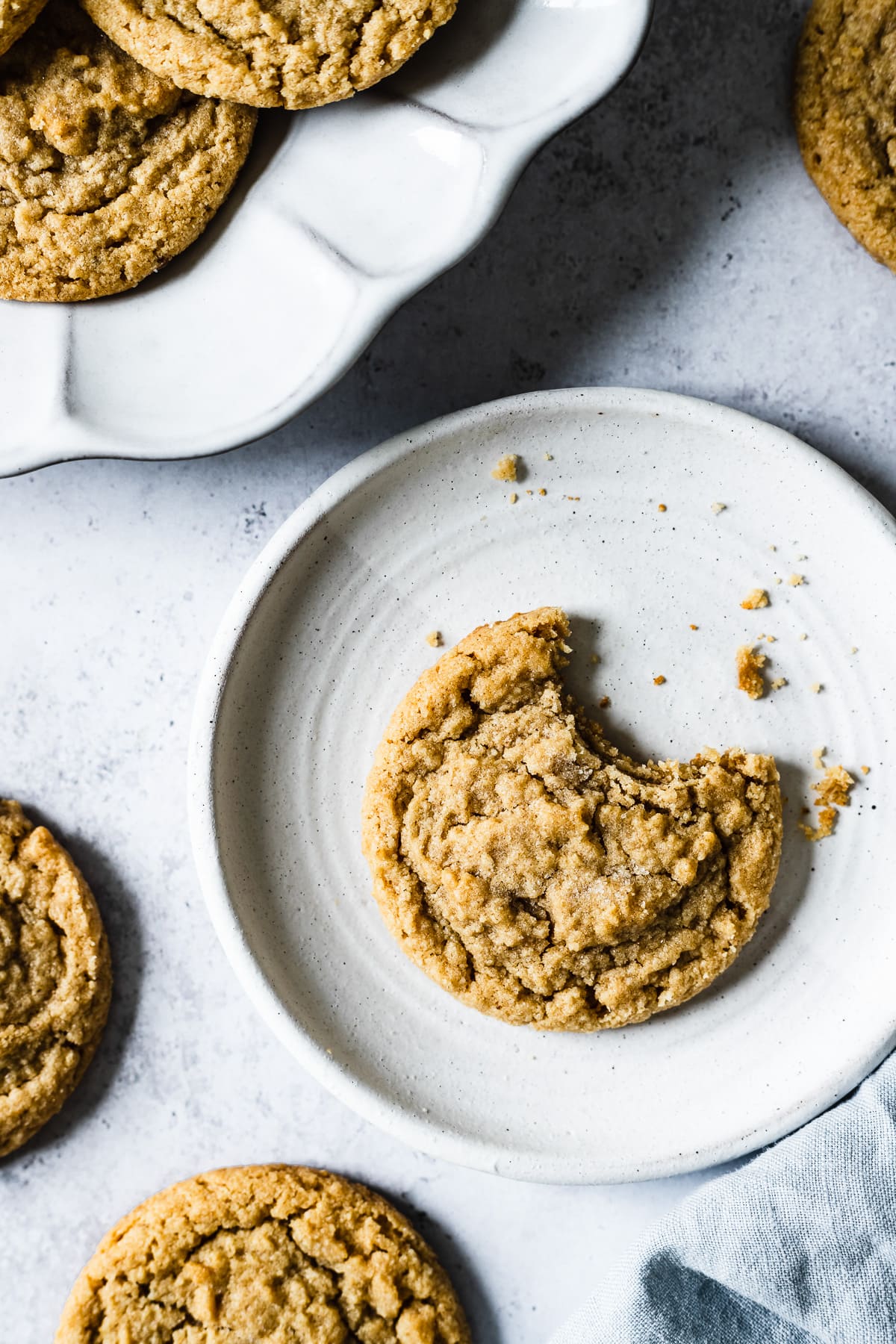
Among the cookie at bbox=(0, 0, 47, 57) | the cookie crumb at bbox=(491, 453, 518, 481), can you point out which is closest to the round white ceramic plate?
the cookie crumb at bbox=(491, 453, 518, 481)

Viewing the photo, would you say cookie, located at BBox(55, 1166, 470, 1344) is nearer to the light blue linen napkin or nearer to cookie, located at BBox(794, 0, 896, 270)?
the light blue linen napkin

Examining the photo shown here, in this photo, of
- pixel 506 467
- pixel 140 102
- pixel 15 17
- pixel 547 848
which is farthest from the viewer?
pixel 506 467

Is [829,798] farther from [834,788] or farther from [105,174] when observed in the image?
[105,174]

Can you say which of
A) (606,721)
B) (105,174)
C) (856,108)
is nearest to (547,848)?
(606,721)

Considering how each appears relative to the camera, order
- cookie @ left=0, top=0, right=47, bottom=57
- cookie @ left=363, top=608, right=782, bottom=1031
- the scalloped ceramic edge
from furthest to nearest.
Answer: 1. cookie @ left=363, top=608, right=782, bottom=1031
2. the scalloped ceramic edge
3. cookie @ left=0, top=0, right=47, bottom=57

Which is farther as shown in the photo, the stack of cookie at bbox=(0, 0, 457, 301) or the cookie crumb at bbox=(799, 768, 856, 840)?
the cookie crumb at bbox=(799, 768, 856, 840)

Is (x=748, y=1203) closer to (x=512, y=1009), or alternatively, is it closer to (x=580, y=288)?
(x=512, y=1009)

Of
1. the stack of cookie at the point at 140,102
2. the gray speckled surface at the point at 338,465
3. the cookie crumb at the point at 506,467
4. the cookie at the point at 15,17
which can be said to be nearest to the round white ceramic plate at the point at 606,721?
the cookie crumb at the point at 506,467
